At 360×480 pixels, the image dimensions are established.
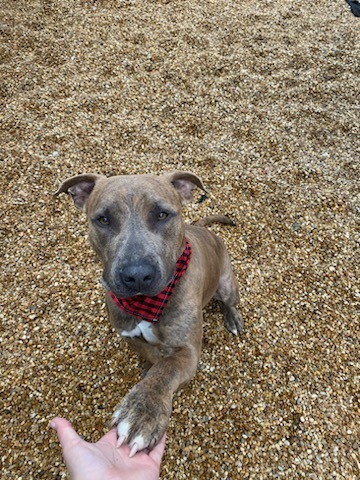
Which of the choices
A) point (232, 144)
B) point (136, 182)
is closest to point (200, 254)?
point (136, 182)

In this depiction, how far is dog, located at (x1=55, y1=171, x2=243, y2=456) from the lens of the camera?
2012 millimetres

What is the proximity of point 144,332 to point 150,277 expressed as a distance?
726mm

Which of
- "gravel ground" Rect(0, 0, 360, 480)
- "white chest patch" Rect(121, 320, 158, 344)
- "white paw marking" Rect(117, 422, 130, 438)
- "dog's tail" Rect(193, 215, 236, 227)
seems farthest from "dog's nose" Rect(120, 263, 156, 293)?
"dog's tail" Rect(193, 215, 236, 227)

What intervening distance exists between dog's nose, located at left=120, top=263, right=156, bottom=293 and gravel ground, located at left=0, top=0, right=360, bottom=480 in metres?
1.64

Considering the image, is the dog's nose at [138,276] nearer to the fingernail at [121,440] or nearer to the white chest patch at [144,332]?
the white chest patch at [144,332]

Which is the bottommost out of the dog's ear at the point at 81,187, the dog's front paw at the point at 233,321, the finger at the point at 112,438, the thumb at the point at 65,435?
the dog's front paw at the point at 233,321

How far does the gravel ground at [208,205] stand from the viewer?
3.37m

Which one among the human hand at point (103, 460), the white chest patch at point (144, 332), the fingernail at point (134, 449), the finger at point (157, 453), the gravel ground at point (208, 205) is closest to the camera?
the human hand at point (103, 460)

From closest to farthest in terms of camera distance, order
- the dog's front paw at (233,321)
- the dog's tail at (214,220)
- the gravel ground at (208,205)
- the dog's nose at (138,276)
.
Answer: the dog's nose at (138,276) < the gravel ground at (208,205) < the dog's front paw at (233,321) < the dog's tail at (214,220)

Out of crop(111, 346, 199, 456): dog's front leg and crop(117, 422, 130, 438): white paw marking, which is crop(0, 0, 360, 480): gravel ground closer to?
crop(111, 346, 199, 456): dog's front leg

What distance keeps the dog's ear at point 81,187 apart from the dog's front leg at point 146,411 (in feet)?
5.24

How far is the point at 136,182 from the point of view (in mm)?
2771

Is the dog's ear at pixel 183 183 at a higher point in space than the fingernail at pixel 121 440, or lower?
higher

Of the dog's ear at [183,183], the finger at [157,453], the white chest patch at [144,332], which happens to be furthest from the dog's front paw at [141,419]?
the dog's ear at [183,183]
